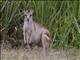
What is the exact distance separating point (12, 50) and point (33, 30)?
587 millimetres

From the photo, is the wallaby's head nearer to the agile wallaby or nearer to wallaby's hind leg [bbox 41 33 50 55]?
the agile wallaby

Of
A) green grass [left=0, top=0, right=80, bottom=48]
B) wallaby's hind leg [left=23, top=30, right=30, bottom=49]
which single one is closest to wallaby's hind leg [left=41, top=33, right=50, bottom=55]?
green grass [left=0, top=0, right=80, bottom=48]

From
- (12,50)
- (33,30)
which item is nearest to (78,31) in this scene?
(33,30)

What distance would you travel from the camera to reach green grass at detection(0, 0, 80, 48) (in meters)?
6.10

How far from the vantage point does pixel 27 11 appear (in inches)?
236

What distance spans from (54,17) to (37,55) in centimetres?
112

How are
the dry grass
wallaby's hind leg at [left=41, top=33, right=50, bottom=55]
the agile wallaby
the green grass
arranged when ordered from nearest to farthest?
the dry grass, wallaby's hind leg at [left=41, top=33, right=50, bottom=55], the agile wallaby, the green grass

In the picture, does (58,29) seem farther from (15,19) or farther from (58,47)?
(15,19)

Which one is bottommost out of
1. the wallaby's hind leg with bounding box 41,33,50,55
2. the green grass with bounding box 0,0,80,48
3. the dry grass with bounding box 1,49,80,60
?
the dry grass with bounding box 1,49,80,60

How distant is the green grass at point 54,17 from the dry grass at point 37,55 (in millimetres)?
374

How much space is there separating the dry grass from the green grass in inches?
14.7

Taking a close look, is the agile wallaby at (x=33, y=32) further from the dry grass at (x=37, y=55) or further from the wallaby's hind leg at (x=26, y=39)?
the dry grass at (x=37, y=55)

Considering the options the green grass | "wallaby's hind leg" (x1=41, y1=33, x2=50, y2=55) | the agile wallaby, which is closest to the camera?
"wallaby's hind leg" (x1=41, y1=33, x2=50, y2=55)

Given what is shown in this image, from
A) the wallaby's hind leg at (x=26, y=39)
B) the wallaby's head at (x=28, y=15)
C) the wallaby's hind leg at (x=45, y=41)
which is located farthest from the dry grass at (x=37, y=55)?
the wallaby's head at (x=28, y=15)
